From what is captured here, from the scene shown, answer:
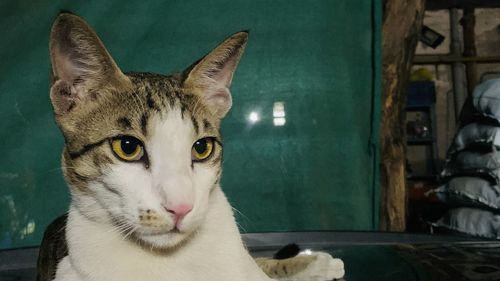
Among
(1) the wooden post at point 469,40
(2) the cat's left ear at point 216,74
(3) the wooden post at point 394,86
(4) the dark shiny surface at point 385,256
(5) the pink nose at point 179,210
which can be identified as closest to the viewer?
(5) the pink nose at point 179,210

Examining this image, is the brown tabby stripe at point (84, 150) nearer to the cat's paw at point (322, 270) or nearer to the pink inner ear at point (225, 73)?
the pink inner ear at point (225, 73)

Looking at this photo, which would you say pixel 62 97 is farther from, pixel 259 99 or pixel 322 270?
pixel 259 99

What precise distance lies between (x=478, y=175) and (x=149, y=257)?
149cm

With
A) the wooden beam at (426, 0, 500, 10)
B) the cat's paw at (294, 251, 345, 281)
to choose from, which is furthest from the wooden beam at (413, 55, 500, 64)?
the cat's paw at (294, 251, 345, 281)

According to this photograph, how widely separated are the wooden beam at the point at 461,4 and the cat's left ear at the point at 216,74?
3361 millimetres

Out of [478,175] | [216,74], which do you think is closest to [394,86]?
[478,175]

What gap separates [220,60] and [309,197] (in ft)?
2.77

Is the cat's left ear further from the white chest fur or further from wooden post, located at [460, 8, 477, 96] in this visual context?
wooden post, located at [460, 8, 477, 96]

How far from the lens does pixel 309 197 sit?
1399 millimetres

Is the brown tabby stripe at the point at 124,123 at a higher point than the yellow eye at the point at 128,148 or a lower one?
higher

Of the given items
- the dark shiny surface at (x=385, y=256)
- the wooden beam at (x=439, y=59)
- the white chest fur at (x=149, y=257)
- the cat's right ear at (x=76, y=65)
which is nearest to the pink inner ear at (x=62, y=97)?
the cat's right ear at (x=76, y=65)

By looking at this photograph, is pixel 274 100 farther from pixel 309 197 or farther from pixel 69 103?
pixel 69 103

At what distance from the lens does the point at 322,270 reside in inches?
29.6

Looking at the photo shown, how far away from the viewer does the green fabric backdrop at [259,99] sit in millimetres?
1203
